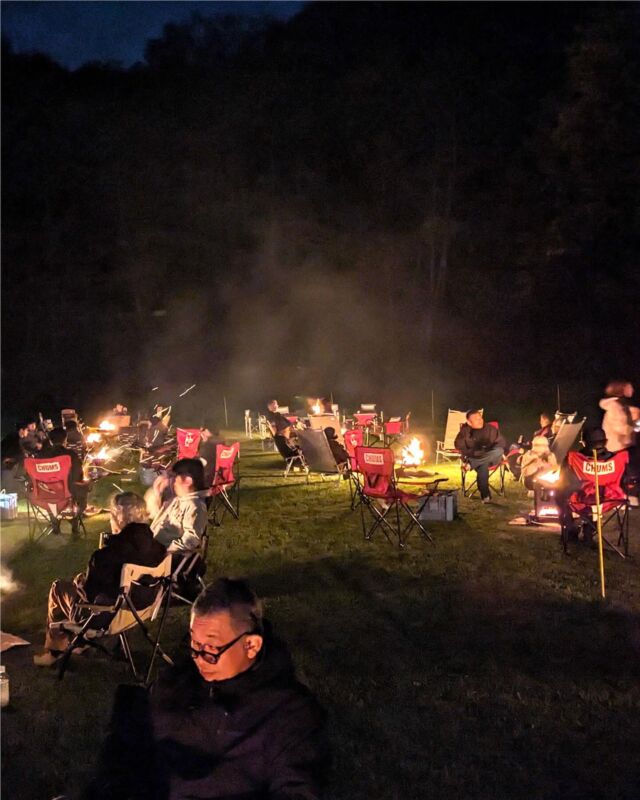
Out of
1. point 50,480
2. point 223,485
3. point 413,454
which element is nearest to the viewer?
point 50,480

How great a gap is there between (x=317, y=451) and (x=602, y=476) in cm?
465

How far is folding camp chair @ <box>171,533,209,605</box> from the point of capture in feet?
15.1

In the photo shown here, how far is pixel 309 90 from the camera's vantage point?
889 inches

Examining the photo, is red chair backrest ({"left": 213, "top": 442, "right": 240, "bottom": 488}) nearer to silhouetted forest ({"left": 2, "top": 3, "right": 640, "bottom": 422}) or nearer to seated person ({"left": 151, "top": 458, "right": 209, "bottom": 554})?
seated person ({"left": 151, "top": 458, "right": 209, "bottom": 554})

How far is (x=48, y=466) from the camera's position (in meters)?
6.99

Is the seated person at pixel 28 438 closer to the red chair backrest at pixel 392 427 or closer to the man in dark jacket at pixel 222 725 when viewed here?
the red chair backrest at pixel 392 427

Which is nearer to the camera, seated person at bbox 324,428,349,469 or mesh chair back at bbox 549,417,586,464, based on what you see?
mesh chair back at bbox 549,417,586,464

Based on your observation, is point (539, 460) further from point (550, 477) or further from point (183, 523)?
point (183, 523)

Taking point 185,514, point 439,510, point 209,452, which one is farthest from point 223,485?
point 185,514

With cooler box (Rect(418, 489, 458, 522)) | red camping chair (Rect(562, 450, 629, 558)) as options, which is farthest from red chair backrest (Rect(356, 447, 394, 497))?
red camping chair (Rect(562, 450, 629, 558))

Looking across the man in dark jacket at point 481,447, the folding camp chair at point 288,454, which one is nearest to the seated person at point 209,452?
the folding camp chair at point 288,454

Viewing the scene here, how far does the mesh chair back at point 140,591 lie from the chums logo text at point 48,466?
2.89 metres

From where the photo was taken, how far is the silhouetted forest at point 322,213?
1945 centimetres

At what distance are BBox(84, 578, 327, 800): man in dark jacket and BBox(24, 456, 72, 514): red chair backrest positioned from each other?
517cm
